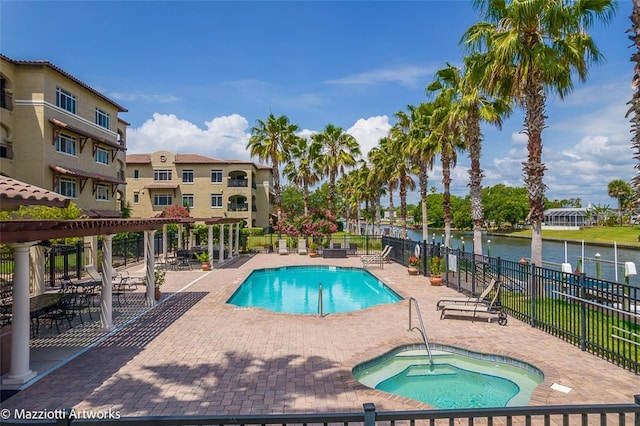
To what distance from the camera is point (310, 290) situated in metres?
18.9

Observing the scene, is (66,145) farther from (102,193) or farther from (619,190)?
(619,190)

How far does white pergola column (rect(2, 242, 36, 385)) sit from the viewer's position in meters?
6.62

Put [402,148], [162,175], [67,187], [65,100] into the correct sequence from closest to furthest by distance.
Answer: [65,100], [67,187], [402,148], [162,175]

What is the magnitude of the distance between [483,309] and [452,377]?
394 cm

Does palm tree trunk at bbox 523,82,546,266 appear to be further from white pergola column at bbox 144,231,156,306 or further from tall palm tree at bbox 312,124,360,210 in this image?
tall palm tree at bbox 312,124,360,210

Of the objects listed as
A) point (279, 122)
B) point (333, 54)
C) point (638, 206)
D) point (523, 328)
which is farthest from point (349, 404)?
point (279, 122)

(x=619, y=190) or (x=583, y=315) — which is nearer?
(x=583, y=315)

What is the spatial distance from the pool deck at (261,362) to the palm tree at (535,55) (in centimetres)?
584

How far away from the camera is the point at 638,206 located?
30.0 feet

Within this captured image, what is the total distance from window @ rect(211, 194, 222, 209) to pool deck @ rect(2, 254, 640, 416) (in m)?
34.6

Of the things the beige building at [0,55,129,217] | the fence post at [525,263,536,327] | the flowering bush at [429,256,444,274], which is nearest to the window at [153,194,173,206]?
the beige building at [0,55,129,217]

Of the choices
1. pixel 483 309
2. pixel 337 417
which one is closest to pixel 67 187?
pixel 483 309

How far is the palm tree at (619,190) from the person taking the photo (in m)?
82.8

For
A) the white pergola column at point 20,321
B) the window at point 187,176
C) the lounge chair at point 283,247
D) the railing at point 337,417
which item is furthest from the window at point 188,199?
the railing at point 337,417
